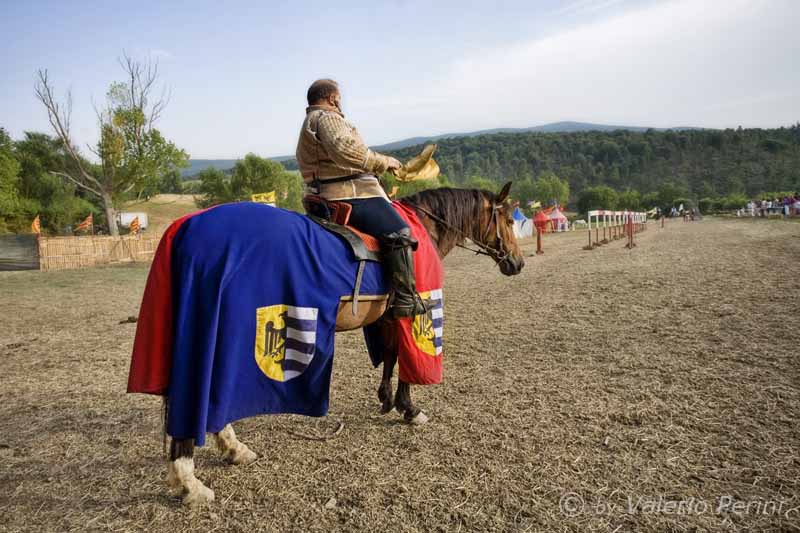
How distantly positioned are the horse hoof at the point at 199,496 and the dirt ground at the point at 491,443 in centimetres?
6

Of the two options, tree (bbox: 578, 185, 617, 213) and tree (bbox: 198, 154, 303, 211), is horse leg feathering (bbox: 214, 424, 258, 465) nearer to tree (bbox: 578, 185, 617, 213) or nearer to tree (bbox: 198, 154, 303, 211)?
tree (bbox: 198, 154, 303, 211)

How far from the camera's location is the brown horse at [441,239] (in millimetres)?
3229

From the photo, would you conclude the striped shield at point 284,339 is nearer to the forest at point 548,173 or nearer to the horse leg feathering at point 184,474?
the horse leg feathering at point 184,474

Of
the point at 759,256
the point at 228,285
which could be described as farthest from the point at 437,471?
the point at 759,256

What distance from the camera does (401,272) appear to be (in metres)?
3.27

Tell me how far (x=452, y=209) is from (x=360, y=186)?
1158 millimetres

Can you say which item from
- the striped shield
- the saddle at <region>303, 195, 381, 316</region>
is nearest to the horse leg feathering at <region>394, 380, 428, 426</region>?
the saddle at <region>303, 195, 381, 316</region>

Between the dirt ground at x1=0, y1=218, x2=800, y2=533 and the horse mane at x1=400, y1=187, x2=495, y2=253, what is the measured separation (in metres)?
1.48

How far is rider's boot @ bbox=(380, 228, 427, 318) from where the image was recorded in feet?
10.7

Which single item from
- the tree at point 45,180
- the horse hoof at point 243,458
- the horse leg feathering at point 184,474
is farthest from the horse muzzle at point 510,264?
the tree at point 45,180

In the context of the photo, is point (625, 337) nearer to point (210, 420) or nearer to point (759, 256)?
point (210, 420)

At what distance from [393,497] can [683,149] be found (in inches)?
5738

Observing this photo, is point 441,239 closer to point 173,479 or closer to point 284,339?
point 284,339

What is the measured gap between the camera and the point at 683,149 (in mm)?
122750
